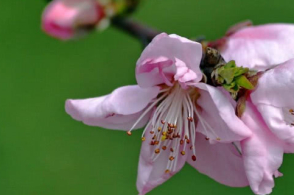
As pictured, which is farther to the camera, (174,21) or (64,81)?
(174,21)

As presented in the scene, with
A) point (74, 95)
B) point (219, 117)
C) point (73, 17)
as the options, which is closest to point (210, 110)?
point (219, 117)

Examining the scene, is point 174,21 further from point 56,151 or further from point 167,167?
point 167,167

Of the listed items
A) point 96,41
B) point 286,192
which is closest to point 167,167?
point 286,192

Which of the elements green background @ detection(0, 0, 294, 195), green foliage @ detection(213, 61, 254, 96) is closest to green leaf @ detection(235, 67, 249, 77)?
green foliage @ detection(213, 61, 254, 96)

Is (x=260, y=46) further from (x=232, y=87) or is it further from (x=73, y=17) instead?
(x=73, y=17)

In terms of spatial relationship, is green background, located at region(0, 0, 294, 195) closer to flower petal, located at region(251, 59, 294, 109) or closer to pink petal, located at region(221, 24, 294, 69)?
pink petal, located at region(221, 24, 294, 69)

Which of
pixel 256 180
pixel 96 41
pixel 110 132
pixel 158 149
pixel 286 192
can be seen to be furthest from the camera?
pixel 96 41
